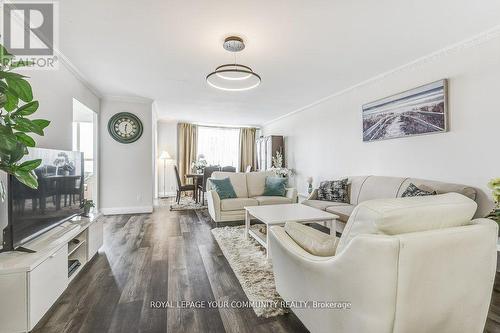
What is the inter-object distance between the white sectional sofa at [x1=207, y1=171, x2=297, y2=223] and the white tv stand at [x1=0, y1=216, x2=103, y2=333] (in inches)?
84.7

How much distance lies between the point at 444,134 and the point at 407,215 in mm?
2506

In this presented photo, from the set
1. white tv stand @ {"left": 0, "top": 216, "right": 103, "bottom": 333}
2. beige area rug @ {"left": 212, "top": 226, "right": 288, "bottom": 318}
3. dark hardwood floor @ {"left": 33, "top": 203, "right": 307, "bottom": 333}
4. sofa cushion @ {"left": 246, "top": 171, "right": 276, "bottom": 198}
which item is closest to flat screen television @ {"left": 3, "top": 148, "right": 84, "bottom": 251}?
white tv stand @ {"left": 0, "top": 216, "right": 103, "bottom": 333}

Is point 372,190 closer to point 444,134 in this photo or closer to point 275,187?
point 444,134

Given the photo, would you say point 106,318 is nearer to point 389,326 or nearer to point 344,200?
point 389,326

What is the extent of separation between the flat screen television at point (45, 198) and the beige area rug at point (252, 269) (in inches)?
67.3

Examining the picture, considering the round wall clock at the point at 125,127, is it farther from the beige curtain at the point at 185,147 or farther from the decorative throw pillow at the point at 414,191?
the decorative throw pillow at the point at 414,191

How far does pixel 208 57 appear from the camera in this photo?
9.72ft

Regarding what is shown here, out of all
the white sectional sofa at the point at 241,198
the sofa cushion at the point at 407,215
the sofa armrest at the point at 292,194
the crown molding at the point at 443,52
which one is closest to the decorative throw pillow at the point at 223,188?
the white sectional sofa at the point at 241,198

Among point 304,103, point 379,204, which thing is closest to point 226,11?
point 379,204

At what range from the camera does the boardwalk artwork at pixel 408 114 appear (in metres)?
2.88

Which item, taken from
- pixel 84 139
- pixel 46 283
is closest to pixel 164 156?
pixel 84 139

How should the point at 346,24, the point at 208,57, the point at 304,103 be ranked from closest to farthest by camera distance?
the point at 346,24
the point at 208,57
the point at 304,103

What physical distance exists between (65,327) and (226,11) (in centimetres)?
268

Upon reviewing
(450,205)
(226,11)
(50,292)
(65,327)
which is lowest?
(65,327)
